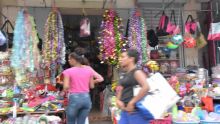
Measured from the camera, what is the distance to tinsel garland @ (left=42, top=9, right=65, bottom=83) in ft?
22.9

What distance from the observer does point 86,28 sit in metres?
7.25

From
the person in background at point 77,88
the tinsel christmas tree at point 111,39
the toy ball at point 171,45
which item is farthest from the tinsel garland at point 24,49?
the toy ball at point 171,45

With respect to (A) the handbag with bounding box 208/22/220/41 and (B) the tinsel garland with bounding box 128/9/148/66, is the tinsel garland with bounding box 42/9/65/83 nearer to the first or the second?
(B) the tinsel garland with bounding box 128/9/148/66

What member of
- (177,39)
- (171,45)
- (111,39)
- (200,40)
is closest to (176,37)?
(177,39)

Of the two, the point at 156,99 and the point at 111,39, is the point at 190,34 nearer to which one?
the point at 111,39

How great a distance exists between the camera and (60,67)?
24.2 ft

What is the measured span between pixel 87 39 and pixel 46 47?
9.20 feet

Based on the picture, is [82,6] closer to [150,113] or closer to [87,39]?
[87,39]

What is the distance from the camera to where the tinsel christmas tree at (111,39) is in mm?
7258

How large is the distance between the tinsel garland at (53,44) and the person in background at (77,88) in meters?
1.48

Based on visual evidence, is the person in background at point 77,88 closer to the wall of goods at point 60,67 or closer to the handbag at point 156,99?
the wall of goods at point 60,67

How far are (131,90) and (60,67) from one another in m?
3.76

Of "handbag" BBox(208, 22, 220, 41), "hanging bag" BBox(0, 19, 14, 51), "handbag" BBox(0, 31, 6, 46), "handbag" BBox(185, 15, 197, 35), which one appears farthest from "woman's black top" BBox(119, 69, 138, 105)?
"handbag" BBox(208, 22, 220, 41)

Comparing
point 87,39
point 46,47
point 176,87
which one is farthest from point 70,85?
point 87,39
